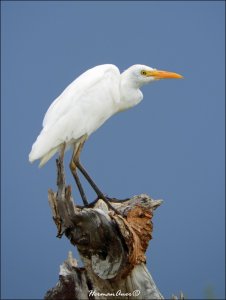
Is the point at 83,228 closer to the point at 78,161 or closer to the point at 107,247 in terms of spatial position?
the point at 107,247

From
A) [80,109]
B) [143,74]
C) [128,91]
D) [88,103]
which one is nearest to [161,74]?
[143,74]

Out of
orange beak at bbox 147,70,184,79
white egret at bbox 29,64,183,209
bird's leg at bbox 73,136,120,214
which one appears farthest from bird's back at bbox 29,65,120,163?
orange beak at bbox 147,70,184,79

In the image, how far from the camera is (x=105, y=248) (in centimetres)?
464

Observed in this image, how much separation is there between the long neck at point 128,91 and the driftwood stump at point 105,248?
1411mm

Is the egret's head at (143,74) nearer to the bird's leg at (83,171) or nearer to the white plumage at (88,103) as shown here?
the white plumage at (88,103)

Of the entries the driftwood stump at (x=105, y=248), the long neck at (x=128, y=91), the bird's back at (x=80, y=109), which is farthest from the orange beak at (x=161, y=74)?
the driftwood stump at (x=105, y=248)

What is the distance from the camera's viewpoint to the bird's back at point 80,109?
17.8 feet

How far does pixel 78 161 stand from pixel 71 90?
0.69m

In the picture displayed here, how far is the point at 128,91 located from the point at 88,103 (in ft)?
1.67

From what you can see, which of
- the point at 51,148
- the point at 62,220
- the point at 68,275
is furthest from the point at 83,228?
the point at 51,148

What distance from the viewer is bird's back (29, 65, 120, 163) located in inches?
213

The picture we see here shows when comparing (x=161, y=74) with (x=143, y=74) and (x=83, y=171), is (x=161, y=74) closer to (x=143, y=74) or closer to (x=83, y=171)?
(x=143, y=74)

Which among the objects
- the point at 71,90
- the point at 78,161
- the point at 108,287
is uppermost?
the point at 71,90

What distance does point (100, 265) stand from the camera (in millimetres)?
4660
